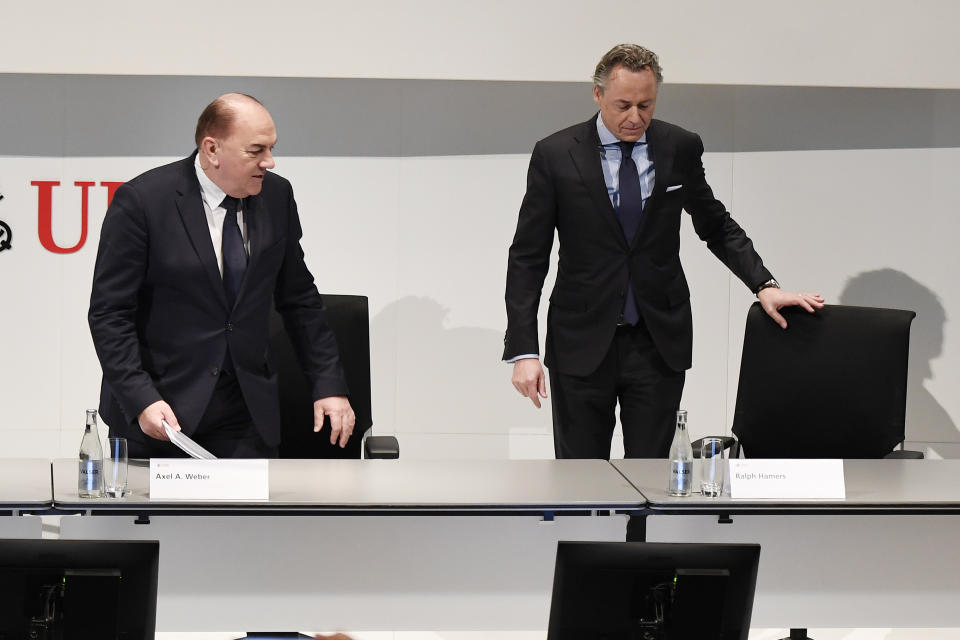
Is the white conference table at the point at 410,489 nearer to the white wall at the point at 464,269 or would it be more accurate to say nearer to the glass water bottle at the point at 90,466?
the glass water bottle at the point at 90,466

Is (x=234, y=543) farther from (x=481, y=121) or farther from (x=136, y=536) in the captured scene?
(x=481, y=121)

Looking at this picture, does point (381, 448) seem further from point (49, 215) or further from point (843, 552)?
point (49, 215)

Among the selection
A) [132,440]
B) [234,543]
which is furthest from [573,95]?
[234,543]

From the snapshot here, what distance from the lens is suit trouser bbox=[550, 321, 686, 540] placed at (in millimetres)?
3234

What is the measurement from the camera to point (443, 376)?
16.3 feet

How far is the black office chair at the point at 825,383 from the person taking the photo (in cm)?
326

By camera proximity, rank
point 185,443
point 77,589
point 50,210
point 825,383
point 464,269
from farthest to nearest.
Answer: point 464,269
point 50,210
point 825,383
point 185,443
point 77,589

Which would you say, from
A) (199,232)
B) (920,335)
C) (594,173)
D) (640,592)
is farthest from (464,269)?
(640,592)

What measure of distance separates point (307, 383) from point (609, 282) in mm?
913

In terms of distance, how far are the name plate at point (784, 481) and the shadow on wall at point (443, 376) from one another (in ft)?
8.67

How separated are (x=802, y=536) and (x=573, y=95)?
2873 millimetres

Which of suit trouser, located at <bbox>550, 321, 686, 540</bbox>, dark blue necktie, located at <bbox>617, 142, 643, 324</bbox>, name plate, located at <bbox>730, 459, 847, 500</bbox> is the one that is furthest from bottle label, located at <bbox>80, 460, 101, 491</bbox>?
dark blue necktie, located at <bbox>617, 142, 643, 324</bbox>

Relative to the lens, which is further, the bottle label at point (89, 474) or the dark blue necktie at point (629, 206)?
the dark blue necktie at point (629, 206)

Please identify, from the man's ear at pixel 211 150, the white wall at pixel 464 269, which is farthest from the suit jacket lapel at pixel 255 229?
the white wall at pixel 464 269
